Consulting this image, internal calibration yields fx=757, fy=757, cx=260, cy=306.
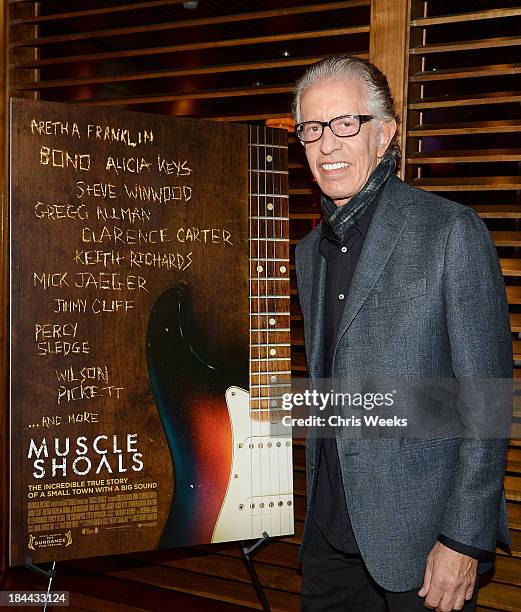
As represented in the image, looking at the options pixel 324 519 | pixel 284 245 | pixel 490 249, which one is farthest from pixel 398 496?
pixel 284 245

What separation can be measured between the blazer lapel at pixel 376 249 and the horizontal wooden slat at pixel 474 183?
0.66m

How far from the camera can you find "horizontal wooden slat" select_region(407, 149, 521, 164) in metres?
2.26

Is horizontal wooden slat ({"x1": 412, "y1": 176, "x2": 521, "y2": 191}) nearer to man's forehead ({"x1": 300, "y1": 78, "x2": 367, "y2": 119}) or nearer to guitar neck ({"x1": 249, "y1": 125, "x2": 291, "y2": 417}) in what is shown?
guitar neck ({"x1": 249, "y1": 125, "x2": 291, "y2": 417})

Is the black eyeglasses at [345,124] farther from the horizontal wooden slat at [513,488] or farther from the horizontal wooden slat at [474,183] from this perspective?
the horizontal wooden slat at [513,488]

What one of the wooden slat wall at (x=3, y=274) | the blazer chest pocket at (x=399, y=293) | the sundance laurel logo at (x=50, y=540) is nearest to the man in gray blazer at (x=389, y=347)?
the blazer chest pocket at (x=399, y=293)

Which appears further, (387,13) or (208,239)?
(387,13)

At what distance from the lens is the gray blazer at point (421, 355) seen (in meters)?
1.56

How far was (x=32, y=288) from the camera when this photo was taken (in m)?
1.99

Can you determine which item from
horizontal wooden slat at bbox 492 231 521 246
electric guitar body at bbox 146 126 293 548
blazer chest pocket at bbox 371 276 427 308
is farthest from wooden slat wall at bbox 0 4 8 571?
horizontal wooden slat at bbox 492 231 521 246

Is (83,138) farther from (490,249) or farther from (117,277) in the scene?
(490,249)

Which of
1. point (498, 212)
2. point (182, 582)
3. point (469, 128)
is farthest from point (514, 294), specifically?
point (182, 582)

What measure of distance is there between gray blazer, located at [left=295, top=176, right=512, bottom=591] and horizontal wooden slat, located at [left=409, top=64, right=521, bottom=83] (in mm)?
733

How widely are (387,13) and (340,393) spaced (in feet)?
4.36

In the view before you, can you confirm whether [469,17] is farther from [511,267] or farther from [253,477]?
[253,477]
